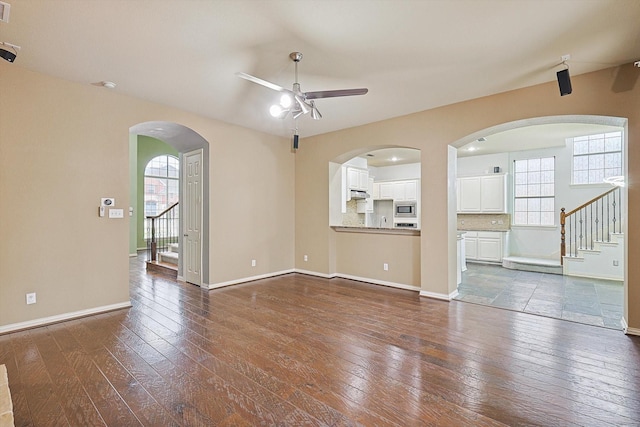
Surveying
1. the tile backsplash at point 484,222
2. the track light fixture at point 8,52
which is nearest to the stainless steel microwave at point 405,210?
the tile backsplash at point 484,222

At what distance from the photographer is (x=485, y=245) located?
771 cm

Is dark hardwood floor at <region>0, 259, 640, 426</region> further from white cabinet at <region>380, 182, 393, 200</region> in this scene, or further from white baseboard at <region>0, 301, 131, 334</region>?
white cabinet at <region>380, 182, 393, 200</region>

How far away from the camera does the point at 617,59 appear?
3105mm

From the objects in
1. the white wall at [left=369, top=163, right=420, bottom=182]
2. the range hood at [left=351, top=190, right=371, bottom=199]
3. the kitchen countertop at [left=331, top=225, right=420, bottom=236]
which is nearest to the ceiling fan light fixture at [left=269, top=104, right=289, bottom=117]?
the kitchen countertop at [left=331, top=225, right=420, bottom=236]

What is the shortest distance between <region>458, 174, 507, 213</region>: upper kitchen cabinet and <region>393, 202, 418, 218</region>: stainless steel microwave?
1.21 m

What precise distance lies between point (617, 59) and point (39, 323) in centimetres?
698

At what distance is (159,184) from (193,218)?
20.2 feet

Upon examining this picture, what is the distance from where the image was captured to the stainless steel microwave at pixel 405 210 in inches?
334

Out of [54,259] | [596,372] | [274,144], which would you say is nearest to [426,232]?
[596,372]

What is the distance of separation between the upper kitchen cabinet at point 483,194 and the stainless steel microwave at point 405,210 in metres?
1.21

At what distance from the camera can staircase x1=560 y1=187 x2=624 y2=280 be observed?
577 centimetres

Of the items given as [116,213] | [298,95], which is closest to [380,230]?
[298,95]

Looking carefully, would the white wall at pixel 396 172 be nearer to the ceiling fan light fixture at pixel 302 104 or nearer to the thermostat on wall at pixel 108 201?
the ceiling fan light fixture at pixel 302 104

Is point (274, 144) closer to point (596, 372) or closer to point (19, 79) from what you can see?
point (19, 79)
